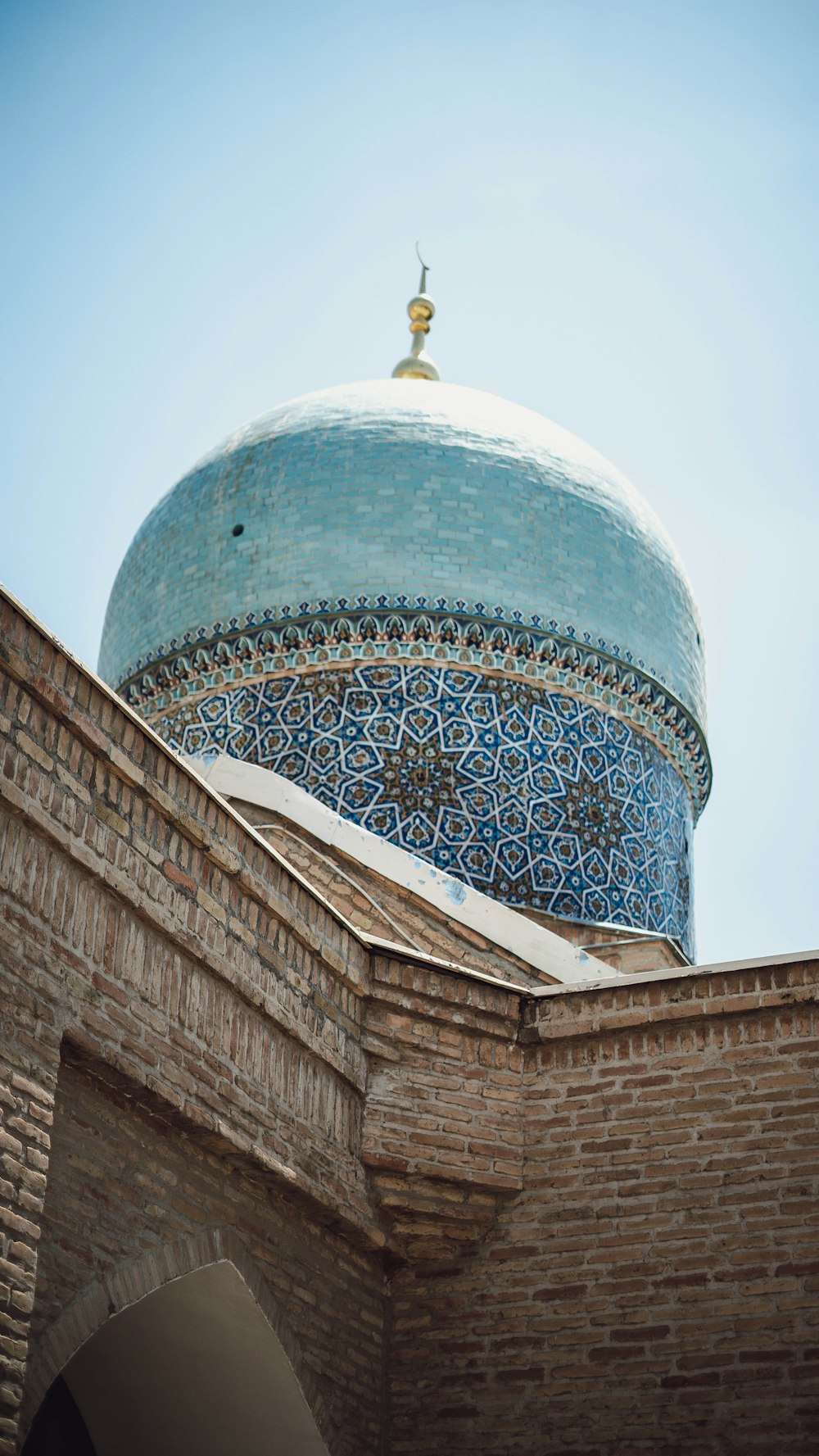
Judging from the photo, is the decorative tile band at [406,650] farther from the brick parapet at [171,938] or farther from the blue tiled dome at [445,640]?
the brick parapet at [171,938]

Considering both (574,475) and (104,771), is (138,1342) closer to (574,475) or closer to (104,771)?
(104,771)

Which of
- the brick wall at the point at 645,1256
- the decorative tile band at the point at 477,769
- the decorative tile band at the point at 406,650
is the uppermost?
the decorative tile band at the point at 406,650

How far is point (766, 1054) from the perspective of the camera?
158 inches

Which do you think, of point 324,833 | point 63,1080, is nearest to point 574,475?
point 324,833

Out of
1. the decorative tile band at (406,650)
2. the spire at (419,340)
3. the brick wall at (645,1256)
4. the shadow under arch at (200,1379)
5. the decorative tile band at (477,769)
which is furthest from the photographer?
the spire at (419,340)

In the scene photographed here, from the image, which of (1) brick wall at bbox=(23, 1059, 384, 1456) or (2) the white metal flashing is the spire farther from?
(1) brick wall at bbox=(23, 1059, 384, 1456)

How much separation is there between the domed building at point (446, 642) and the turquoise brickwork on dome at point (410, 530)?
11 millimetres

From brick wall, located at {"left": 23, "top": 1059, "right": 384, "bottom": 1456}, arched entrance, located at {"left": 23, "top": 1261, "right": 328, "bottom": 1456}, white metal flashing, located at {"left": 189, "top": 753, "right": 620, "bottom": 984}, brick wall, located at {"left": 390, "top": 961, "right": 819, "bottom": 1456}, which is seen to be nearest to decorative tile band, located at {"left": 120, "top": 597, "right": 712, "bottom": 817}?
white metal flashing, located at {"left": 189, "top": 753, "right": 620, "bottom": 984}

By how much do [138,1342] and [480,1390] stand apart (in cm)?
82

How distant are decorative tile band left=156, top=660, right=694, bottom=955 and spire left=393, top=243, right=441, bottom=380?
2126mm

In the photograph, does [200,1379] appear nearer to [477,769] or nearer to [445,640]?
[477,769]

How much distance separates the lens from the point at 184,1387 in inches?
147

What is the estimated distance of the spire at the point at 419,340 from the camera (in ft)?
26.8

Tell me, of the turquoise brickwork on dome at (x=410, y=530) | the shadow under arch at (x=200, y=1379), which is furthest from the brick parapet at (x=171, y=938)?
the turquoise brickwork on dome at (x=410, y=530)
